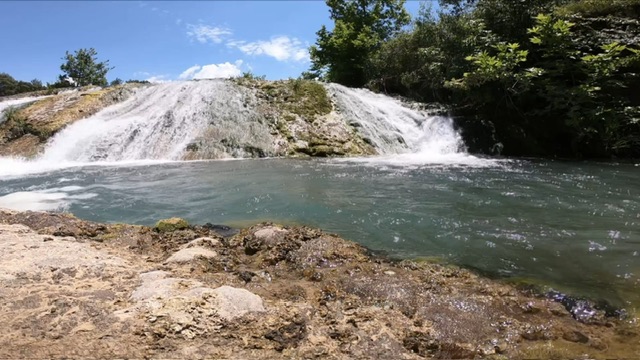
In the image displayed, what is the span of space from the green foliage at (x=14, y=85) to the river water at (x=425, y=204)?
42128 millimetres

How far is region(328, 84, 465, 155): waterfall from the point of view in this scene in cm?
1842

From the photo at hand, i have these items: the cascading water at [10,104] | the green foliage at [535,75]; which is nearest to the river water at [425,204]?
the green foliage at [535,75]

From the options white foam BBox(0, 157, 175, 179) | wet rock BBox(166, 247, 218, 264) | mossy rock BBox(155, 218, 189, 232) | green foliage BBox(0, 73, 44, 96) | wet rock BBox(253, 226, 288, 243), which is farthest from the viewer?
green foliage BBox(0, 73, 44, 96)

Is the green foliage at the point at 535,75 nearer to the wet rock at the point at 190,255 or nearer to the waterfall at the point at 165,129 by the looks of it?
the waterfall at the point at 165,129

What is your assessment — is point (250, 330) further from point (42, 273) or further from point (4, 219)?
point (4, 219)

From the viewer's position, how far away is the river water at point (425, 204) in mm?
5750

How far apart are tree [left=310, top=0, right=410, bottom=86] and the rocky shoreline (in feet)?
79.6

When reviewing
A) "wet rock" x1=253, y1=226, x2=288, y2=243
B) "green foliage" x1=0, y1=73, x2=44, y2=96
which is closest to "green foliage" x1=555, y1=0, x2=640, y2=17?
"wet rock" x1=253, y1=226, x2=288, y2=243

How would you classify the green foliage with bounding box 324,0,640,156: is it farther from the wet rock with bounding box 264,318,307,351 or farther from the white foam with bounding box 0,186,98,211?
the wet rock with bounding box 264,318,307,351

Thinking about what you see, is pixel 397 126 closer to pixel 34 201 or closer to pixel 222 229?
pixel 222 229

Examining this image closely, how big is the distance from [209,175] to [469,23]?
14.4 meters

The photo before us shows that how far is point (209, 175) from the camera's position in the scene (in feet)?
41.2

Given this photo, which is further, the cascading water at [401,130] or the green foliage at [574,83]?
the cascading water at [401,130]

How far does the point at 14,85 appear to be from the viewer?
51125 mm
